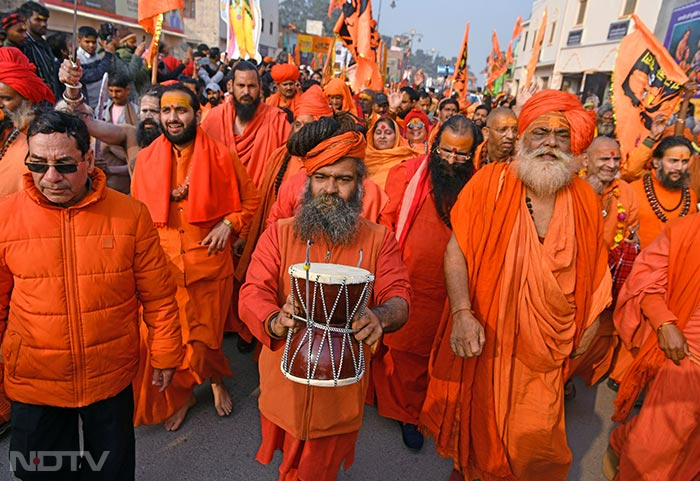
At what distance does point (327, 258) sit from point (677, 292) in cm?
195

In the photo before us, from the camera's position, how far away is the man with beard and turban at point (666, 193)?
4.09 m

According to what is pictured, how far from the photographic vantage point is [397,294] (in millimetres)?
1961

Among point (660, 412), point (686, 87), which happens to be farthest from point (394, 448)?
point (686, 87)

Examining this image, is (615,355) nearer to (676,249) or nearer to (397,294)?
(676,249)

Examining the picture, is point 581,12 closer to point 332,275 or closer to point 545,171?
point 545,171

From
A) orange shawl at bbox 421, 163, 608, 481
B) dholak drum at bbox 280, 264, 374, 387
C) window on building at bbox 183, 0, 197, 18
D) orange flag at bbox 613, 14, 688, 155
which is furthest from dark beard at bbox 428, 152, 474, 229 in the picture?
window on building at bbox 183, 0, 197, 18

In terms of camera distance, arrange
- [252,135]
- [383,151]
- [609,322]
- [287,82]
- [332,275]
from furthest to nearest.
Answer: [287,82]
[383,151]
[252,135]
[609,322]
[332,275]

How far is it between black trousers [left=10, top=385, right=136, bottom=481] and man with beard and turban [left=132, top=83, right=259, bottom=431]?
76 cm

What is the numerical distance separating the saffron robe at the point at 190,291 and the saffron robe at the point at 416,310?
44.4 inches

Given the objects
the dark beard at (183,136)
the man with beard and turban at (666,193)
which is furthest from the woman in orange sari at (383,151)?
the man with beard and turban at (666,193)

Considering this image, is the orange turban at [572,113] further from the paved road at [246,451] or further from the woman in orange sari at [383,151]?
the paved road at [246,451]

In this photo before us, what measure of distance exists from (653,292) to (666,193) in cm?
210

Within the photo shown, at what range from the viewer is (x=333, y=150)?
6.64ft

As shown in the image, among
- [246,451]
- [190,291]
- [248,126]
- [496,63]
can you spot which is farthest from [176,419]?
[496,63]
